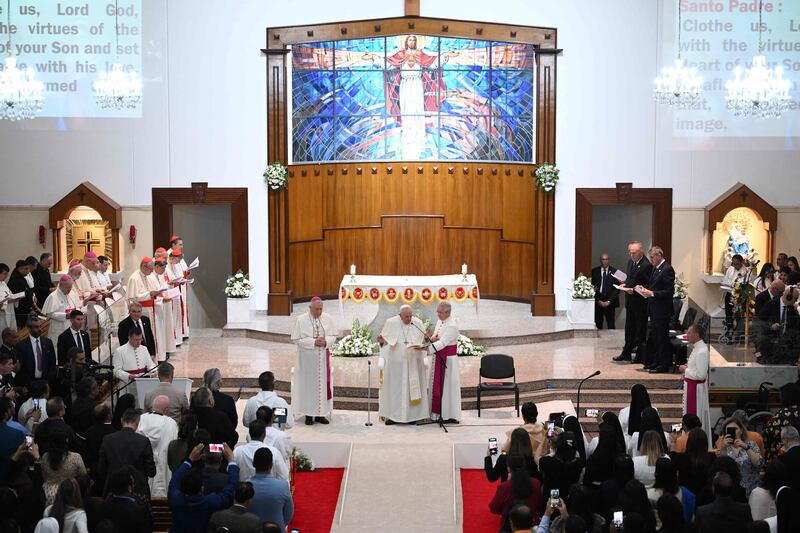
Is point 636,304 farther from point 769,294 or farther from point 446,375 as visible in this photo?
point 446,375

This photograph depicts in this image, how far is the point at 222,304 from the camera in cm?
Answer: 2036

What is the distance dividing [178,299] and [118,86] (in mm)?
3918

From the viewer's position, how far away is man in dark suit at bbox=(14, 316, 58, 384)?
1184cm

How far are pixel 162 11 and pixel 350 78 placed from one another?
3326 millimetres

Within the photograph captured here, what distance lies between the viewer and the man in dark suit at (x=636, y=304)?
47.8 ft

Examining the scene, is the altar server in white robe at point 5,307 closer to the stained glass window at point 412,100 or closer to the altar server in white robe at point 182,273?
the altar server in white robe at point 182,273

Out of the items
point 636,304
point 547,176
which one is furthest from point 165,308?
point 636,304

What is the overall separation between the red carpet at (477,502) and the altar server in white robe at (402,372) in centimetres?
138

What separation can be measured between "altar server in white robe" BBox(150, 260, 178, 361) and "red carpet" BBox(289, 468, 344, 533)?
4.84 meters

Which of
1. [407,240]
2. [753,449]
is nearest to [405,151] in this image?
[407,240]

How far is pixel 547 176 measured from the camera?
58.1ft

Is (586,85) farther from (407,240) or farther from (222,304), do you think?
(222,304)

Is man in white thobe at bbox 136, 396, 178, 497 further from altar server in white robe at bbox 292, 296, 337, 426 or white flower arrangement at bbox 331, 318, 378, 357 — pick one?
white flower arrangement at bbox 331, 318, 378, 357

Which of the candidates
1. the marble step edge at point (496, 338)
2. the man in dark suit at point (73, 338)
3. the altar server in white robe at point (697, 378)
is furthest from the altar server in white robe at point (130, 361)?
the altar server in white robe at point (697, 378)
